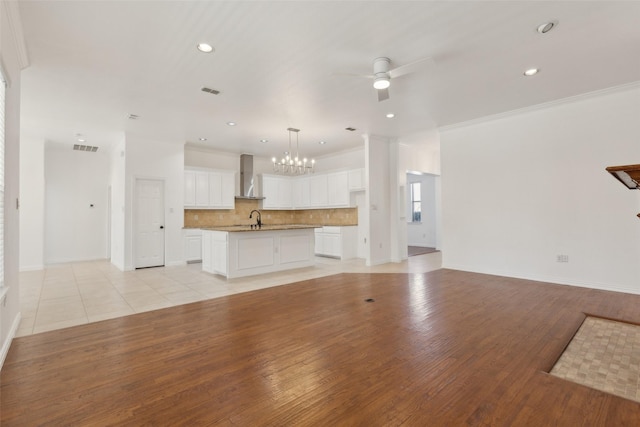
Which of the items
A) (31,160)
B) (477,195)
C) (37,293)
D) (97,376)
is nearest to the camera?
(97,376)

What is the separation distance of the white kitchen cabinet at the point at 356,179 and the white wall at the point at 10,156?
247 inches

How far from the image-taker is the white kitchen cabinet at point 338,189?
8.15 m

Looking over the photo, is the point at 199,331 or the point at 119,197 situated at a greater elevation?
the point at 119,197

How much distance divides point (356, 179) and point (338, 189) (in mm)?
675

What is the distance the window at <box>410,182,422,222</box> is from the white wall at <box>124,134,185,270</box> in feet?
25.8

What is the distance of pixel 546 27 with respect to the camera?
115 inches

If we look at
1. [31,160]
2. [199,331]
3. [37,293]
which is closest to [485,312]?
[199,331]

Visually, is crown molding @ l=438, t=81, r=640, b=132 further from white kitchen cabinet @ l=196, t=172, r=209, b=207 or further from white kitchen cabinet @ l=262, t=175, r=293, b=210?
white kitchen cabinet @ l=196, t=172, r=209, b=207

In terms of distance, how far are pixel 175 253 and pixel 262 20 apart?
19.3 ft

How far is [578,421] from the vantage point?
169 cm

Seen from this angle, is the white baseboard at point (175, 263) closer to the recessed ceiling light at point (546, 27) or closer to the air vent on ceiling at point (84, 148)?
the air vent on ceiling at point (84, 148)

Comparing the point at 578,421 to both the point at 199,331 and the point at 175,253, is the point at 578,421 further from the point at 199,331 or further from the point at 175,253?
the point at 175,253

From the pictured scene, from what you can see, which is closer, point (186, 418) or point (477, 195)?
point (186, 418)

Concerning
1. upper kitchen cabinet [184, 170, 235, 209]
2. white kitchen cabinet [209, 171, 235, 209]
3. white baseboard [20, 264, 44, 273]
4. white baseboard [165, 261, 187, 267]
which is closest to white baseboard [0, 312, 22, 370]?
white baseboard [165, 261, 187, 267]
